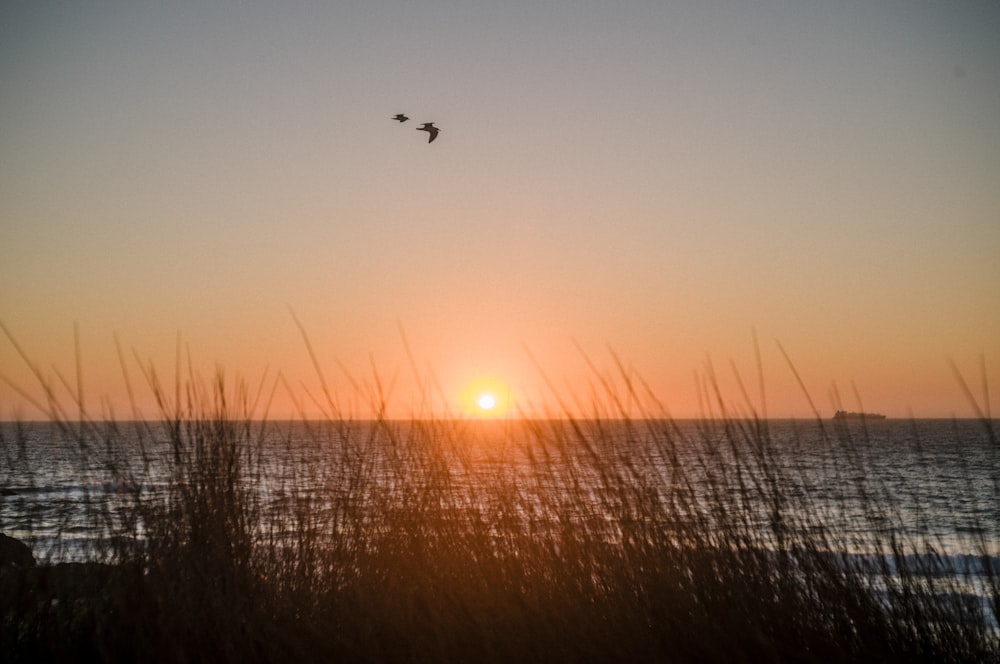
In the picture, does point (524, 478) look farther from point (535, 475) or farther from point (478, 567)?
point (478, 567)

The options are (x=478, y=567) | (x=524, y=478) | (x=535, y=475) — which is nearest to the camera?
(x=478, y=567)

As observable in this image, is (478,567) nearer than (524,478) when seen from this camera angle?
Yes

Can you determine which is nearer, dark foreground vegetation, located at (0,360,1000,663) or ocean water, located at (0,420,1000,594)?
dark foreground vegetation, located at (0,360,1000,663)

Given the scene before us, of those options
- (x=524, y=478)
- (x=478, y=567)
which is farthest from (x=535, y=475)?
(x=478, y=567)

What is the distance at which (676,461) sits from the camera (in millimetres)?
3684

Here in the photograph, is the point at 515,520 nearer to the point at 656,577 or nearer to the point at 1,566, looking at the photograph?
the point at 656,577

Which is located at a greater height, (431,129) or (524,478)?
(431,129)

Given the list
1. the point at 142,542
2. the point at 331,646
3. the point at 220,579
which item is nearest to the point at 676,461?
the point at 331,646

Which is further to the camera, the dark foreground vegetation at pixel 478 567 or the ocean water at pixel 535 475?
the ocean water at pixel 535 475

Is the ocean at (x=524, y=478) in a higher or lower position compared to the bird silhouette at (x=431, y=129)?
lower

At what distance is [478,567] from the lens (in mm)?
3922

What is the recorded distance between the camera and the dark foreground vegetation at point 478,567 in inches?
129

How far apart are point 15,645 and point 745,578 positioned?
3.13m

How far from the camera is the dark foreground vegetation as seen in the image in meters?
3.27
